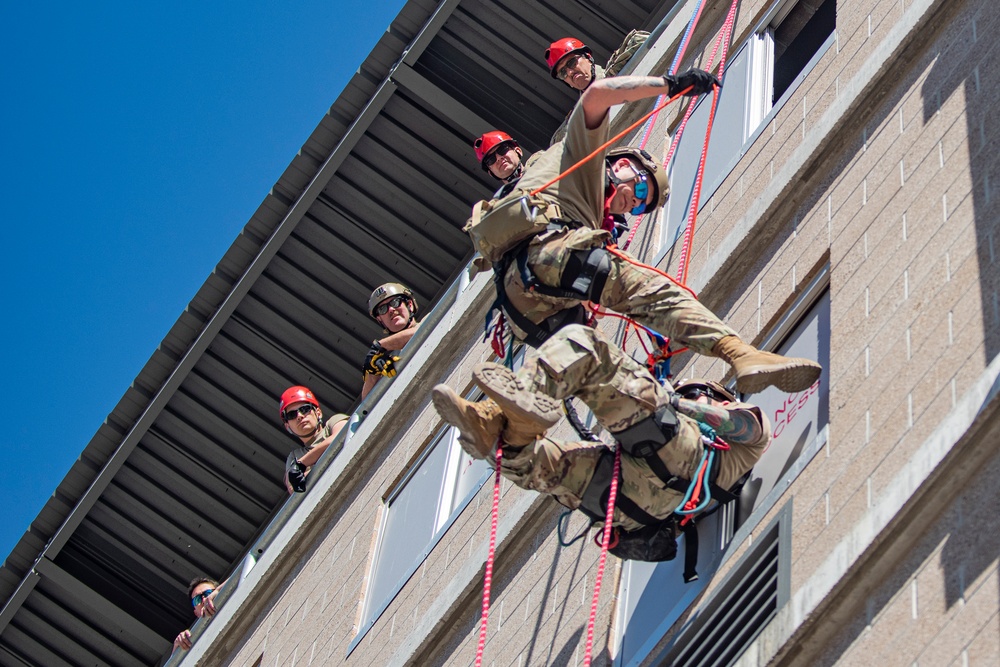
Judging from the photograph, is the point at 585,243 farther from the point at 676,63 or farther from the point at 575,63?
the point at 575,63

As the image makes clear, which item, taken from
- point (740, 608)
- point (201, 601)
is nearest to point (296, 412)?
point (201, 601)

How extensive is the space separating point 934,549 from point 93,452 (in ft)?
42.4

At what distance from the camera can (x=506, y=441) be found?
26.5 feet

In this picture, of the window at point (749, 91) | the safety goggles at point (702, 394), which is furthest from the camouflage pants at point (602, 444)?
the window at point (749, 91)

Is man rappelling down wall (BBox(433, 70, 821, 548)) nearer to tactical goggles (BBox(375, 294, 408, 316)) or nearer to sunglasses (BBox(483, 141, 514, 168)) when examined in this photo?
sunglasses (BBox(483, 141, 514, 168))

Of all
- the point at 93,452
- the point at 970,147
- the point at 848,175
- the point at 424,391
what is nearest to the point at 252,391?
the point at 93,452

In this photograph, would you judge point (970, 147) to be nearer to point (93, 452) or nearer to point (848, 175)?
point (848, 175)

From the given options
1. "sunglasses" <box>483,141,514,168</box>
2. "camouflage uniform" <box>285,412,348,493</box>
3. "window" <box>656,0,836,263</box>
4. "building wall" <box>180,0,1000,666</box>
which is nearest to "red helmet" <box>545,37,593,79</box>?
"sunglasses" <box>483,141,514,168</box>

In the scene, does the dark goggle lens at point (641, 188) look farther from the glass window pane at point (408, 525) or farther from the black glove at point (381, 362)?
the black glove at point (381, 362)

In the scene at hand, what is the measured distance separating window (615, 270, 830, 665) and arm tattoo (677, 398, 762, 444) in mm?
184

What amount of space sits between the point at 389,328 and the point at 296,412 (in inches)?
50.1

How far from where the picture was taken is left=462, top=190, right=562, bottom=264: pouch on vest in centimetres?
873

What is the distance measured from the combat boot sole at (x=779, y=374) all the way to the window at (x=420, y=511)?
4.10 m

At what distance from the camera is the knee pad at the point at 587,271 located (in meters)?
8.65
